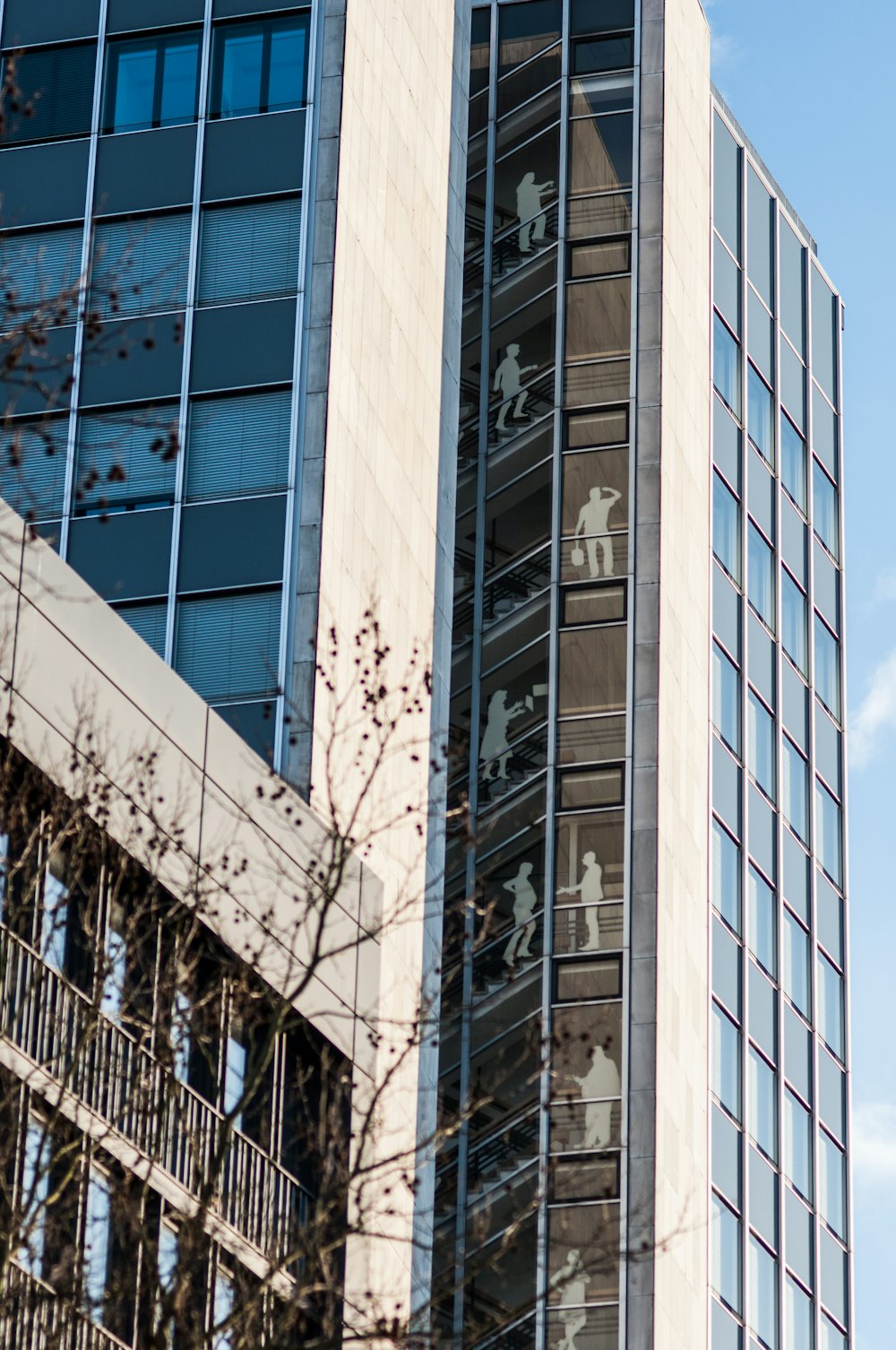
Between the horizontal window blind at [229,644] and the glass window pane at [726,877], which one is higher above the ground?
the glass window pane at [726,877]

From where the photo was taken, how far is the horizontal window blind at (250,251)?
38.0m

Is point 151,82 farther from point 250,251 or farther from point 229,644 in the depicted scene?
point 229,644

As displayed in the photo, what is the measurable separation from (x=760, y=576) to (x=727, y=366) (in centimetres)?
426

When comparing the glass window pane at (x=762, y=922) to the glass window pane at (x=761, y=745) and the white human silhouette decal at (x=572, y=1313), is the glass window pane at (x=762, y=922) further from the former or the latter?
the white human silhouette decal at (x=572, y=1313)

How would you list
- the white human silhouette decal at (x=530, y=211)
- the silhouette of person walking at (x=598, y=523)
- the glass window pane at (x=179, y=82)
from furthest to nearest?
the white human silhouette decal at (x=530, y=211), the silhouette of person walking at (x=598, y=523), the glass window pane at (x=179, y=82)

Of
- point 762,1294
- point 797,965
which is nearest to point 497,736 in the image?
point 797,965

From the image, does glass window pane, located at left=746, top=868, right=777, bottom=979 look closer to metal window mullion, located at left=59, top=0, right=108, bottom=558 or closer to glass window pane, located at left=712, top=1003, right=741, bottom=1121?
glass window pane, located at left=712, top=1003, right=741, bottom=1121

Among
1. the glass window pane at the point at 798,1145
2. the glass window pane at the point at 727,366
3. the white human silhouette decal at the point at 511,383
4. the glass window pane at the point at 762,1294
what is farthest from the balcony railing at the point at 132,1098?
the glass window pane at the point at 727,366

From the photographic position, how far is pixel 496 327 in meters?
55.0

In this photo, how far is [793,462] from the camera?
57.8 meters

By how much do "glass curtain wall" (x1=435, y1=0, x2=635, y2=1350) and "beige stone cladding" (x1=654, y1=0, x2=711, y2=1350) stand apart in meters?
0.82

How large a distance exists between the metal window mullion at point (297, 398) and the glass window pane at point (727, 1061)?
16.3 meters

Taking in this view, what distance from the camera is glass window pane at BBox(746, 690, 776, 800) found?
52.9 m

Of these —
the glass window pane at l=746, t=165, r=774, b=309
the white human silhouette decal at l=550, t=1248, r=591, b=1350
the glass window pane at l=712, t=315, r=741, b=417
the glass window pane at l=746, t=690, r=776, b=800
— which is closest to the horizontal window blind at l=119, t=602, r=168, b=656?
the white human silhouette decal at l=550, t=1248, r=591, b=1350
